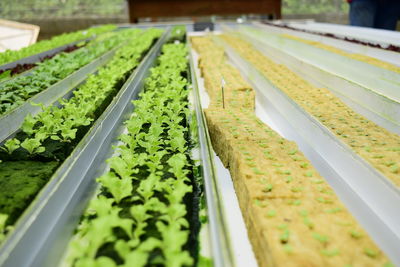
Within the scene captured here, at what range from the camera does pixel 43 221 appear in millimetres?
1727

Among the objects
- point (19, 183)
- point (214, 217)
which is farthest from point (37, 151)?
point (214, 217)

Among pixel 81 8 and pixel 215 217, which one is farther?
pixel 81 8

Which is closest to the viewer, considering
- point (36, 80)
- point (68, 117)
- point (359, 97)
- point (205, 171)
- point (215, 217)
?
point (215, 217)

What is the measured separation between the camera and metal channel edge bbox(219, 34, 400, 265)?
185cm

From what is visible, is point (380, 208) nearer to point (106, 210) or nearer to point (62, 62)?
point (106, 210)

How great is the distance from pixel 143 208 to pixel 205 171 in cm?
51

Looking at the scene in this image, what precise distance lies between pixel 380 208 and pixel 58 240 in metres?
1.82

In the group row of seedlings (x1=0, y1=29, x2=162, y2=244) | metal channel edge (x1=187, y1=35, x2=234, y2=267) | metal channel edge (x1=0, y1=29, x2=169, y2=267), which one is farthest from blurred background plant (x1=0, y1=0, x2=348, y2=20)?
metal channel edge (x1=187, y1=35, x2=234, y2=267)

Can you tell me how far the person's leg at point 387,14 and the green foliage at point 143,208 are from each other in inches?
251

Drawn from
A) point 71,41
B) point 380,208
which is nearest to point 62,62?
point 71,41

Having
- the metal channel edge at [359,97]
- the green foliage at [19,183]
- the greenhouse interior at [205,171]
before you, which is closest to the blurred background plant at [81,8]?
the metal channel edge at [359,97]

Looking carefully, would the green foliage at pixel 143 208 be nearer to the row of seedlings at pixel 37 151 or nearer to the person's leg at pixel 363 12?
the row of seedlings at pixel 37 151

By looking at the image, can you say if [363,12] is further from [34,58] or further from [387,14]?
[34,58]

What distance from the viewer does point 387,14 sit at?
735cm
